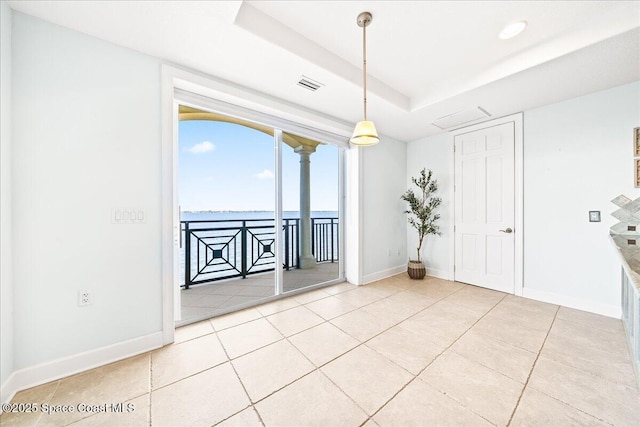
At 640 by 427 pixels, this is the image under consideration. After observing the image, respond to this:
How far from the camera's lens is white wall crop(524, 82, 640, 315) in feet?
8.14

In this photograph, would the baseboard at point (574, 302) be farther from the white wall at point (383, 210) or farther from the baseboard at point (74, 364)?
the baseboard at point (74, 364)

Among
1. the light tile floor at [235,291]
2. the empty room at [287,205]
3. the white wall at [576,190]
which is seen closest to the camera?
the empty room at [287,205]

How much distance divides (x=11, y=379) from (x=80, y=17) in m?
2.44

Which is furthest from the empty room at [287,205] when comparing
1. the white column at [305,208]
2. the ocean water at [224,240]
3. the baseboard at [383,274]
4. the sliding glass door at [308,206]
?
the white column at [305,208]

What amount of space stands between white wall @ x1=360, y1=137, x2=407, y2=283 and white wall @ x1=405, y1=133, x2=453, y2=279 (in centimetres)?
23

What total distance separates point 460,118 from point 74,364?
4789mm

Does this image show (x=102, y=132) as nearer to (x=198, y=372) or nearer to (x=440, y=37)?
(x=198, y=372)

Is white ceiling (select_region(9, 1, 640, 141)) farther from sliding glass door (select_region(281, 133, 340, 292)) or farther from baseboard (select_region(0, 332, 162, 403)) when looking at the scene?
baseboard (select_region(0, 332, 162, 403))

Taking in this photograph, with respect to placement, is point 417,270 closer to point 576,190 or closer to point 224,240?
point 576,190

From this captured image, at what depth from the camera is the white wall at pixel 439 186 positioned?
3.87 metres

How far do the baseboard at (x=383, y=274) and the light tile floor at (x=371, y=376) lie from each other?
1202 millimetres

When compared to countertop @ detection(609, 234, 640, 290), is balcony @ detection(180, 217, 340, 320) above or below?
below

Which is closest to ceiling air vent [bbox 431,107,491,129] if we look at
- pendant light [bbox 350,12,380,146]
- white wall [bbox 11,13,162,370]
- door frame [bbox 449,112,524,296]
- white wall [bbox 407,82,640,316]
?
door frame [bbox 449,112,524,296]

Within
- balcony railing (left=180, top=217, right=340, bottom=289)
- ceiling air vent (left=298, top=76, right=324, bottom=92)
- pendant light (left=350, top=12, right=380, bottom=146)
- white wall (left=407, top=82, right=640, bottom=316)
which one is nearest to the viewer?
pendant light (left=350, top=12, right=380, bottom=146)
